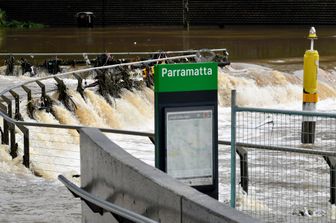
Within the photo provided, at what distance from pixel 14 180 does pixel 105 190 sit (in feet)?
15.0

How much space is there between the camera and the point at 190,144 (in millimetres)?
7781

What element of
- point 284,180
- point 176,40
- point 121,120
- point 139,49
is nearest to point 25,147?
point 284,180

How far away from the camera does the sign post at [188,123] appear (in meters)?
7.72

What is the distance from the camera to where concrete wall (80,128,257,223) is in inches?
242

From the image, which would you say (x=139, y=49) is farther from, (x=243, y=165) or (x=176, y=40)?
(x=243, y=165)

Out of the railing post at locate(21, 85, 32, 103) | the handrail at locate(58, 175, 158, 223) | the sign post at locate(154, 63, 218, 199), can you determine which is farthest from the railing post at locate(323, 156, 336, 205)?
the railing post at locate(21, 85, 32, 103)

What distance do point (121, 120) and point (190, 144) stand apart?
1391 centimetres

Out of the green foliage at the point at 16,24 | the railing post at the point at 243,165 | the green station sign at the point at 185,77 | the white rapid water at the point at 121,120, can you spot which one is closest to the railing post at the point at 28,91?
the white rapid water at the point at 121,120

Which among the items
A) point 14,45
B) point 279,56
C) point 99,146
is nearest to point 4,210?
point 99,146

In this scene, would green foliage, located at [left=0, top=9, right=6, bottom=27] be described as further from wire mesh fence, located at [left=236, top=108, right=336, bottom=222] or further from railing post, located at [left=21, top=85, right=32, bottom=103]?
wire mesh fence, located at [left=236, top=108, right=336, bottom=222]

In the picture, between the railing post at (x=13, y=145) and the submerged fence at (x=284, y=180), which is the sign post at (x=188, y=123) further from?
the railing post at (x=13, y=145)

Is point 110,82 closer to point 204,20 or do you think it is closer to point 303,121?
point 303,121

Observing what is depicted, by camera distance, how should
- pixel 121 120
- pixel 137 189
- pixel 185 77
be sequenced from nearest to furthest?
pixel 137 189
pixel 185 77
pixel 121 120

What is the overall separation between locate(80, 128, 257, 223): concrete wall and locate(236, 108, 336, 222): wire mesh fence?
214cm
